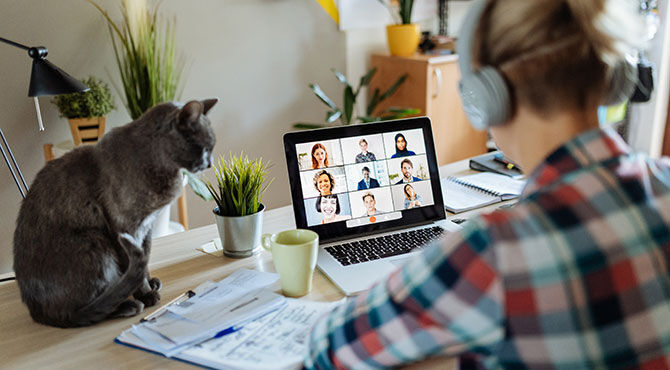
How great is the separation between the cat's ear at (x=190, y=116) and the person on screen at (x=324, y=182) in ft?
1.25

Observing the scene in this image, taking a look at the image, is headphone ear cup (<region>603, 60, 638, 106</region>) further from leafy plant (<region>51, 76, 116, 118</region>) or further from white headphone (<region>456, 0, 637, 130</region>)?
leafy plant (<region>51, 76, 116, 118</region>)

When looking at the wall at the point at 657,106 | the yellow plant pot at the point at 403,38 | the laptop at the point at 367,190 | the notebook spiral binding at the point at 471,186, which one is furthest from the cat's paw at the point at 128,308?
the wall at the point at 657,106

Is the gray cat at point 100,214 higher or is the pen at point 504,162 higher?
the gray cat at point 100,214

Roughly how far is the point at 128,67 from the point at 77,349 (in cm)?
191

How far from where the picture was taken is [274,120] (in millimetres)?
3344

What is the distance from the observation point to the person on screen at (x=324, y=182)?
1.38 m

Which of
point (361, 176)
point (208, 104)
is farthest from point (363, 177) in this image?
point (208, 104)

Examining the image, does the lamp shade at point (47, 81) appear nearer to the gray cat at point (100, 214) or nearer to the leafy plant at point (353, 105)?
the gray cat at point (100, 214)

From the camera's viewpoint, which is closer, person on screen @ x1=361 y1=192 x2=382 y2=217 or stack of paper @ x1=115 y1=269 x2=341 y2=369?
stack of paper @ x1=115 y1=269 x2=341 y2=369

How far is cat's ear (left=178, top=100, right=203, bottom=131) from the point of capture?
1064mm

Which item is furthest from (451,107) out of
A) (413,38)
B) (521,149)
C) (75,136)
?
(521,149)

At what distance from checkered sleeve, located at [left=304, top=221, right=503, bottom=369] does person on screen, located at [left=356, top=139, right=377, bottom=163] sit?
28.1 inches

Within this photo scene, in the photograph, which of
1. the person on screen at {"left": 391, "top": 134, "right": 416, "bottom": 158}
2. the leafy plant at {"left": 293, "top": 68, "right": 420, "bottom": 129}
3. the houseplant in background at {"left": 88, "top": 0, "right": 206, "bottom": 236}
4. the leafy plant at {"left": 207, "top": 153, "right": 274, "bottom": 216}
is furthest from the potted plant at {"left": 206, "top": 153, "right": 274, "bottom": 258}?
the leafy plant at {"left": 293, "top": 68, "right": 420, "bottom": 129}

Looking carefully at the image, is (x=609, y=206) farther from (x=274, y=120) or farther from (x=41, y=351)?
(x=274, y=120)
